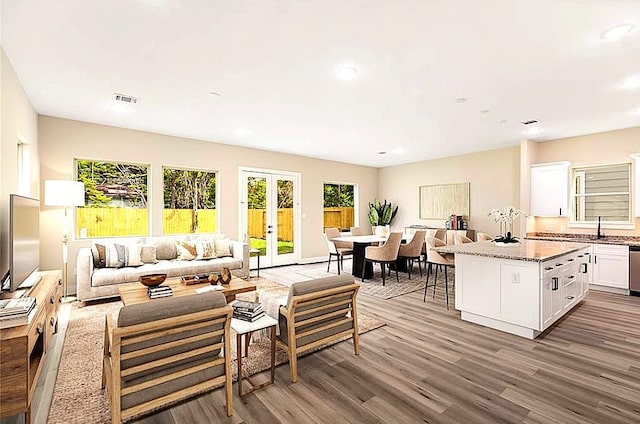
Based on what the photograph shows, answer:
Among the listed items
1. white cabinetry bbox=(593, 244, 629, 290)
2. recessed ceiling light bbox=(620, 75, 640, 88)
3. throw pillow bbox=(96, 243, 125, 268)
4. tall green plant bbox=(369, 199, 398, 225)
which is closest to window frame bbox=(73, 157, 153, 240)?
throw pillow bbox=(96, 243, 125, 268)

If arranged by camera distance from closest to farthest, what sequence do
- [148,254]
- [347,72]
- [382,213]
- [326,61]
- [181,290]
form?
[326,61] < [347,72] < [181,290] < [148,254] < [382,213]

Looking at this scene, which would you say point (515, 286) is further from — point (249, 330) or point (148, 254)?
point (148, 254)

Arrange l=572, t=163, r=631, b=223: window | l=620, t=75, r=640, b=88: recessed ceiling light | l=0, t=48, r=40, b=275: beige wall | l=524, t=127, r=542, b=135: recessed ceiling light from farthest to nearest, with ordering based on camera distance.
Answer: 1. l=572, t=163, r=631, b=223: window
2. l=524, t=127, r=542, b=135: recessed ceiling light
3. l=620, t=75, r=640, b=88: recessed ceiling light
4. l=0, t=48, r=40, b=275: beige wall

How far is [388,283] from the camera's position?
571 centimetres

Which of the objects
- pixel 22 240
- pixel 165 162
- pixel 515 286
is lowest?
pixel 515 286

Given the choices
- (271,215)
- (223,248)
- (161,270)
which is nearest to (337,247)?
(271,215)

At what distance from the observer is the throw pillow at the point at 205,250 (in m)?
5.45

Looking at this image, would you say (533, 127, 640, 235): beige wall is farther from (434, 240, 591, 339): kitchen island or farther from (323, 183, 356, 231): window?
(323, 183, 356, 231): window

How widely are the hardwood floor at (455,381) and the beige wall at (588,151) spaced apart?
9.27 ft

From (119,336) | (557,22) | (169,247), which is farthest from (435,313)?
(169,247)

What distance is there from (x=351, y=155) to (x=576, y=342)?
5694mm

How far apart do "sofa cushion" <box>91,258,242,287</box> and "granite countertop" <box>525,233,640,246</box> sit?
229 inches

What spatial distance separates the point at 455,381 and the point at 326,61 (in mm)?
2995

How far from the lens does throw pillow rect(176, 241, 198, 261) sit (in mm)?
5379
